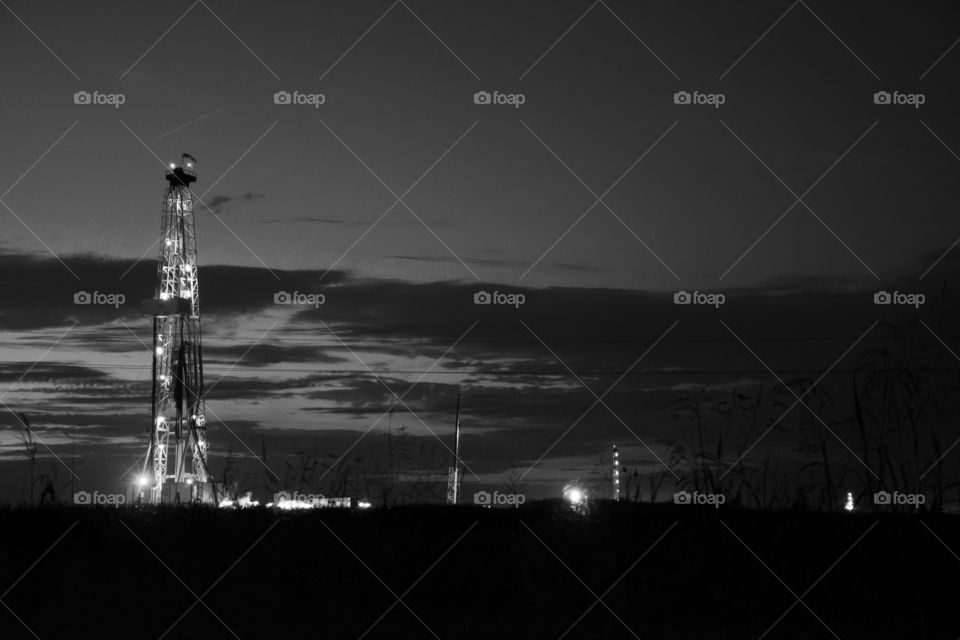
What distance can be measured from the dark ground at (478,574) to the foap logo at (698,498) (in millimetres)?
699

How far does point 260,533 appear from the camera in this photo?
1183 cm

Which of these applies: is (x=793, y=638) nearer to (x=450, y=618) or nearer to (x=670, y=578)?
(x=670, y=578)

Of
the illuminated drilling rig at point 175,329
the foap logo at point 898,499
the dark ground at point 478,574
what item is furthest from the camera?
the illuminated drilling rig at point 175,329

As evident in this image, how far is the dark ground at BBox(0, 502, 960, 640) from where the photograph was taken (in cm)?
1048

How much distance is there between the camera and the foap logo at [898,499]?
13.0 metres

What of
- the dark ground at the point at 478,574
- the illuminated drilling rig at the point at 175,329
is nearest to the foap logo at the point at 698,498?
the dark ground at the point at 478,574

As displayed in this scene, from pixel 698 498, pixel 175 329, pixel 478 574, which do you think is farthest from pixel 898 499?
pixel 175 329

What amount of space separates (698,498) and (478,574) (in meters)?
3.29

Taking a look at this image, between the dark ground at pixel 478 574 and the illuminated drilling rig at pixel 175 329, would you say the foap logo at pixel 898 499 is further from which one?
the illuminated drilling rig at pixel 175 329

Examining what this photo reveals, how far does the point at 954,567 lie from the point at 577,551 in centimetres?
383

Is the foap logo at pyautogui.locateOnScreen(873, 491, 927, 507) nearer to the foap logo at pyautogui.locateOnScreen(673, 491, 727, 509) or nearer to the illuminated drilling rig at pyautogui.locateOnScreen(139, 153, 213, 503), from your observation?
the foap logo at pyautogui.locateOnScreen(673, 491, 727, 509)

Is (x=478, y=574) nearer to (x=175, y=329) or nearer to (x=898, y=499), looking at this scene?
(x=898, y=499)

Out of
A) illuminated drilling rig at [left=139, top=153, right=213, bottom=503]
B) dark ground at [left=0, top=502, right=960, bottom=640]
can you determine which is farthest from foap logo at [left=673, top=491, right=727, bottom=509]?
illuminated drilling rig at [left=139, top=153, right=213, bottom=503]

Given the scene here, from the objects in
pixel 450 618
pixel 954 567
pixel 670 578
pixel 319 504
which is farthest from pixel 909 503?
pixel 319 504
